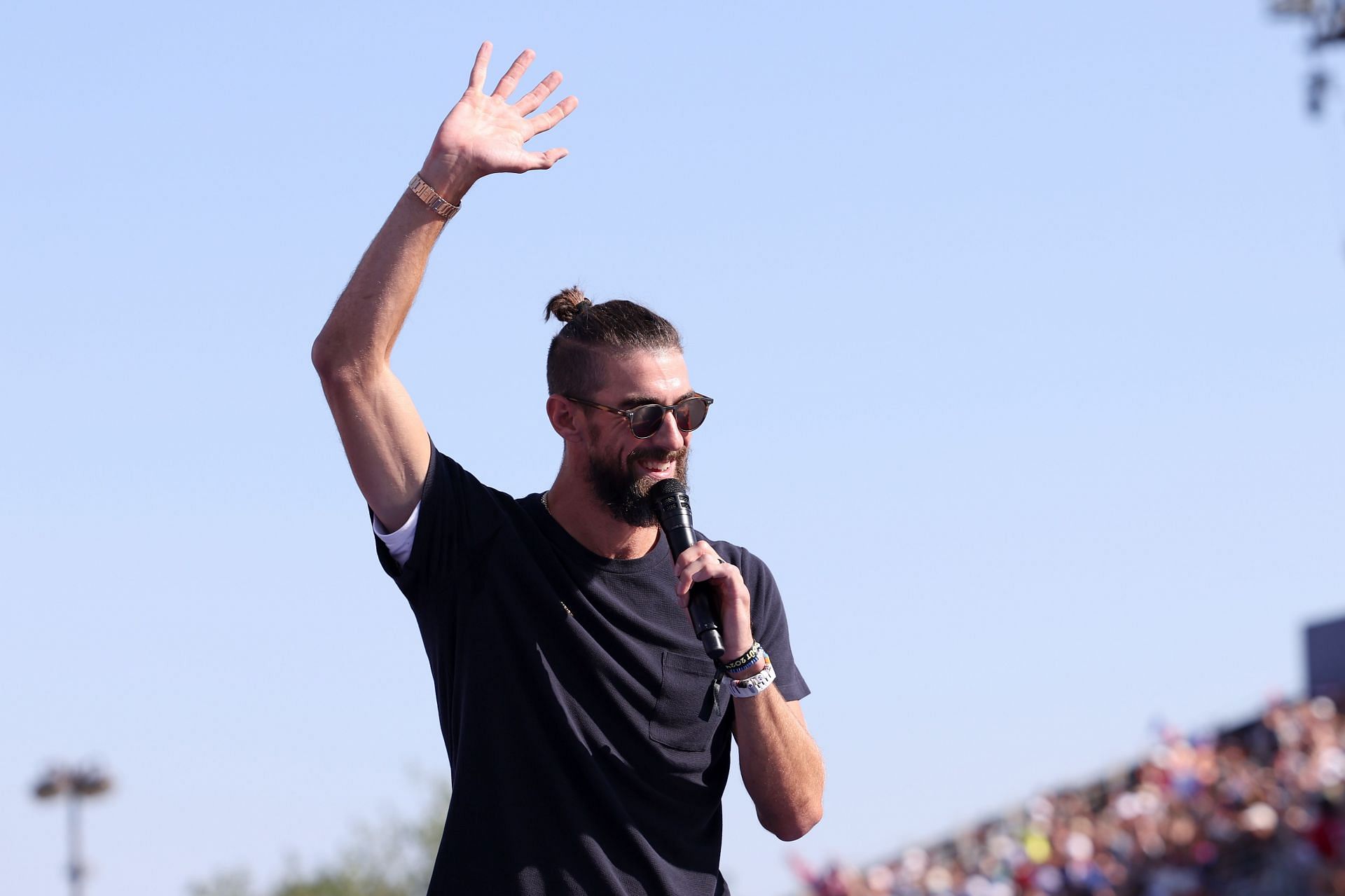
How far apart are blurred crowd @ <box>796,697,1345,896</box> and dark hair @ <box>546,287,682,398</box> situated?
13.3 metres

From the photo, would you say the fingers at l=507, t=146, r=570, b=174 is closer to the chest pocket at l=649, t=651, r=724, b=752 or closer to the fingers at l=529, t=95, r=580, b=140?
the fingers at l=529, t=95, r=580, b=140

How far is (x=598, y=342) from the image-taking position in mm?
4066

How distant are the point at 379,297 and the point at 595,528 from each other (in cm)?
77

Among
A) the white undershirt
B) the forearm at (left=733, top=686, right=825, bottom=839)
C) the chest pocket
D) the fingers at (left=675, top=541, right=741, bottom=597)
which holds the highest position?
the white undershirt

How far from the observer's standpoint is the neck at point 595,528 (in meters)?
3.91

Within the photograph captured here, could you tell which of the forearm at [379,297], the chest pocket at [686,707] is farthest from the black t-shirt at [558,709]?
the forearm at [379,297]

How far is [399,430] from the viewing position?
11.9 feet

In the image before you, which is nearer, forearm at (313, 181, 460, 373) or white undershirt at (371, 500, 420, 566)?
forearm at (313, 181, 460, 373)

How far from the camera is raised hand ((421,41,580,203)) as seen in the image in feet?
12.0

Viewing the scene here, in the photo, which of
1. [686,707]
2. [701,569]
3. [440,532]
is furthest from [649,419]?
[686,707]

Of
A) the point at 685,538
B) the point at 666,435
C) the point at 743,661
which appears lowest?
the point at 743,661

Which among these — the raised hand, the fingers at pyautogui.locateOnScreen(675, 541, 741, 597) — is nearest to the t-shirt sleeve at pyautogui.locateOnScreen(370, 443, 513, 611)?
the fingers at pyautogui.locateOnScreen(675, 541, 741, 597)

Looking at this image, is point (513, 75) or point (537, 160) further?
point (513, 75)

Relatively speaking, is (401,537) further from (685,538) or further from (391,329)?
(685,538)
